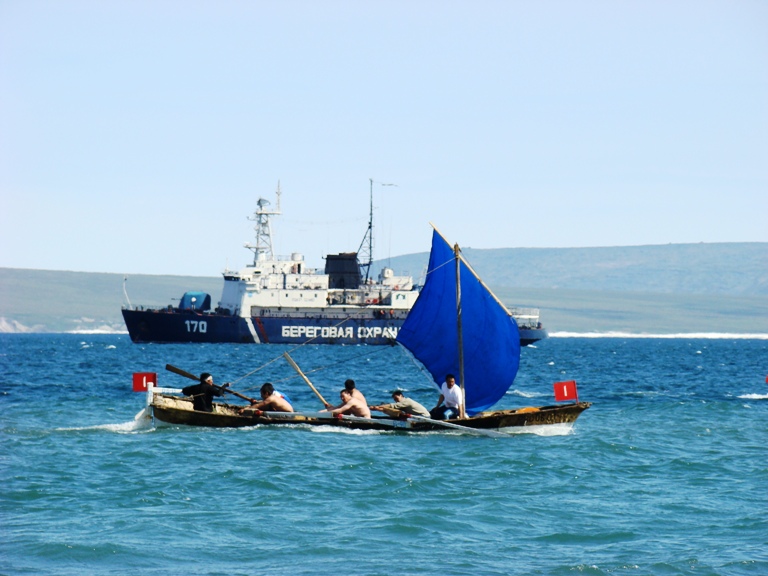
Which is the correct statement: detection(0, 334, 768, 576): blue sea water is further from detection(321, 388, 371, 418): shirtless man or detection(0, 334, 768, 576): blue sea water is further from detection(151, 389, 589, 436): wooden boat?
detection(321, 388, 371, 418): shirtless man

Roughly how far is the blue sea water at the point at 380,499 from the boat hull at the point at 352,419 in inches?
12.9

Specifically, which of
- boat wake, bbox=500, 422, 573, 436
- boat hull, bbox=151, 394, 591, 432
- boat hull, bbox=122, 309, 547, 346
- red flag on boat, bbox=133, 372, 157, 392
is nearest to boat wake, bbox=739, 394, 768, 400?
boat wake, bbox=500, 422, 573, 436

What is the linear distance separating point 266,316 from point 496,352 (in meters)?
79.0

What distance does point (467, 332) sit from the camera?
28453 mm

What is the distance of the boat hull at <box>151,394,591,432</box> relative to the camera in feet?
90.5

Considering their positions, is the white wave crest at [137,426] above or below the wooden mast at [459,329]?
below

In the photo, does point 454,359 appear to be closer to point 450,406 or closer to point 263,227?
point 450,406

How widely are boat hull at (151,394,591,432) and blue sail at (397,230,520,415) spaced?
954 mm

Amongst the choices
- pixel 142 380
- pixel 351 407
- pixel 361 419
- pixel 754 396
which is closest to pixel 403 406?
pixel 361 419

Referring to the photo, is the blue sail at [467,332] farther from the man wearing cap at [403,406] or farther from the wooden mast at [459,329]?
the man wearing cap at [403,406]

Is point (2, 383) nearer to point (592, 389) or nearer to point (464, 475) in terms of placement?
point (592, 389)

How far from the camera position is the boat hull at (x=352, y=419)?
27594mm

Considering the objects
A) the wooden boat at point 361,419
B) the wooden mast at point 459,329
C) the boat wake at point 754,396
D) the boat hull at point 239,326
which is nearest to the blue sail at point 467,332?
the wooden mast at point 459,329

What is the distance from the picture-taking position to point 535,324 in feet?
376
